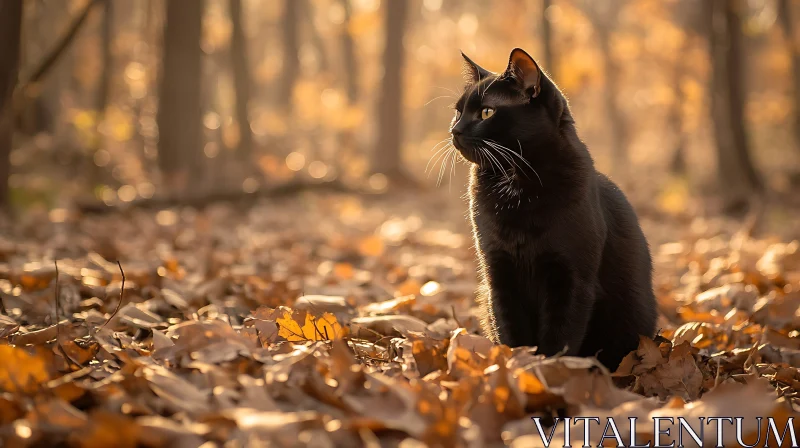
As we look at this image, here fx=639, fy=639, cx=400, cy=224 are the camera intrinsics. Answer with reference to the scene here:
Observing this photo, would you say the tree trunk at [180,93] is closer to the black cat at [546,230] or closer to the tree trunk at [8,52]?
the tree trunk at [8,52]

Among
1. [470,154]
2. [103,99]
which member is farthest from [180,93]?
[470,154]

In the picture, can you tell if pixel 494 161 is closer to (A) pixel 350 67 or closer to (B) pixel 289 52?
(A) pixel 350 67

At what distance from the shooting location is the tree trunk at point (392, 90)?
1543 centimetres

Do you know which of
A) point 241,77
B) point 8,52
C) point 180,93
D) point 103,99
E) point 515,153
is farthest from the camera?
point 103,99

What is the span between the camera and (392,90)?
50.8ft

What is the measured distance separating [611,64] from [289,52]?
11671 millimetres

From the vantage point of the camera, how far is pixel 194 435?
1439mm

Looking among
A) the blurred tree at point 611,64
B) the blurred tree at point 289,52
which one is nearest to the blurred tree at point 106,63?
the blurred tree at point 289,52

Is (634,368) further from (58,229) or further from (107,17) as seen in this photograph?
(107,17)

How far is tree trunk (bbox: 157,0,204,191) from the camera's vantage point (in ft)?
33.2

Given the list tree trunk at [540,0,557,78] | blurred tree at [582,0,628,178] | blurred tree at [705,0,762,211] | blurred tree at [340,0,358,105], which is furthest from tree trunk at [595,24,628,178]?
blurred tree at [705,0,762,211]

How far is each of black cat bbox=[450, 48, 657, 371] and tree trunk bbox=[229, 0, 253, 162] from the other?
12123 millimetres

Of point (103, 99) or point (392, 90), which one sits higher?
point (392, 90)

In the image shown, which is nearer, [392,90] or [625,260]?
[625,260]
